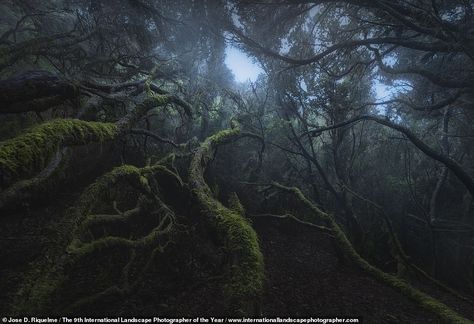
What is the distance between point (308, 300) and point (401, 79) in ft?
38.5

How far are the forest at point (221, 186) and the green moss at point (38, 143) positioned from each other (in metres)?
0.01

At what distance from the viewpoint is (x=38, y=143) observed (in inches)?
99.2

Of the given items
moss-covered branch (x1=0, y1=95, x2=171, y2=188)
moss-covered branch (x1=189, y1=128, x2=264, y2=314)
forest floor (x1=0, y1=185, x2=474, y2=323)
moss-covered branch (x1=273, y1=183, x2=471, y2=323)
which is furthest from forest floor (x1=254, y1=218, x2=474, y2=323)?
moss-covered branch (x1=0, y1=95, x2=171, y2=188)

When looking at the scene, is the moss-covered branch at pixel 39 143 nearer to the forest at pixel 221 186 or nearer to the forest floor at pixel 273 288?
the forest at pixel 221 186

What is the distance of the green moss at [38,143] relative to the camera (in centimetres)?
224

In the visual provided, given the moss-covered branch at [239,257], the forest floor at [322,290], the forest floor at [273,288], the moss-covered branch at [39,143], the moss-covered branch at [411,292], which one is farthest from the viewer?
the forest floor at [322,290]

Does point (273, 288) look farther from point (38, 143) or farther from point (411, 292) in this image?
point (38, 143)

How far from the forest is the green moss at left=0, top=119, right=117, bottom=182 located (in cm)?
1

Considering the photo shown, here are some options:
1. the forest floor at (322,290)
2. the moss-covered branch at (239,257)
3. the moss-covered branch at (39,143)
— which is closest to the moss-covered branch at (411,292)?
the forest floor at (322,290)

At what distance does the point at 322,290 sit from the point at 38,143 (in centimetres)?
570

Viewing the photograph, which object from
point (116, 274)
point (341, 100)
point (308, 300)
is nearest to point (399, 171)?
point (341, 100)

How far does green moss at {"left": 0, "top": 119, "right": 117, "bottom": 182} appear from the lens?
88.0 inches

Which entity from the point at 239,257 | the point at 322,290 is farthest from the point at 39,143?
the point at 322,290

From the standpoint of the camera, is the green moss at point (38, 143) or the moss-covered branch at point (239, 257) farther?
the green moss at point (38, 143)
